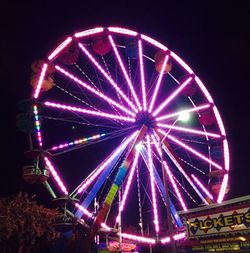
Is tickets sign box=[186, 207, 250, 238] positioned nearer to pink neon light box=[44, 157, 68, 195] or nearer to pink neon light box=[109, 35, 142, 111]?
pink neon light box=[44, 157, 68, 195]

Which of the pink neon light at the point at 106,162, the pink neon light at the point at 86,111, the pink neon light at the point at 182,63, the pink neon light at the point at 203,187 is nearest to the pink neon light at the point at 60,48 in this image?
the pink neon light at the point at 86,111

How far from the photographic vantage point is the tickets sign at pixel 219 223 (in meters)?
9.88

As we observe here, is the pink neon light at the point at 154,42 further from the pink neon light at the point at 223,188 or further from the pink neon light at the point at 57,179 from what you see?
the pink neon light at the point at 57,179

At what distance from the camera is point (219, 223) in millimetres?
10414

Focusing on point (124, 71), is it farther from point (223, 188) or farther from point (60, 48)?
point (223, 188)

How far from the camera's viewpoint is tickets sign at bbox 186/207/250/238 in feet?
32.4

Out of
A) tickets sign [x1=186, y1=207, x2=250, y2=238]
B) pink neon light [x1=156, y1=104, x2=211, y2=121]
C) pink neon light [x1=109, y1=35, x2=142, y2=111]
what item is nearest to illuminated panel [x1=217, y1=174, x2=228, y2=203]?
pink neon light [x1=156, y1=104, x2=211, y2=121]

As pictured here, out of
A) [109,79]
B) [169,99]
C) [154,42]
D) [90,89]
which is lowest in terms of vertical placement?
[169,99]

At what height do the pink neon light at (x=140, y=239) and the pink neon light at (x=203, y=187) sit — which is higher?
the pink neon light at (x=203, y=187)

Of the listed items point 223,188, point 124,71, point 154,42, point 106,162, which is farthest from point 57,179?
point 154,42

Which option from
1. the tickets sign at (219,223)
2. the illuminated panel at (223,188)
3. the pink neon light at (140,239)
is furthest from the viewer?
the illuminated panel at (223,188)

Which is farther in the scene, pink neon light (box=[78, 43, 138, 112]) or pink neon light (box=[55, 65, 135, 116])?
pink neon light (box=[78, 43, 138, 112])

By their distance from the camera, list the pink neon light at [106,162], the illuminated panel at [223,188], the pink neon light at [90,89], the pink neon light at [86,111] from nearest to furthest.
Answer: the pink neon light at [106,162] < the pink neon light at [86,111] < the pink neon light at [90,89] < the illuminated panel at [223,188]

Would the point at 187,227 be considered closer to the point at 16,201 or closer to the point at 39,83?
the point at 39,83
